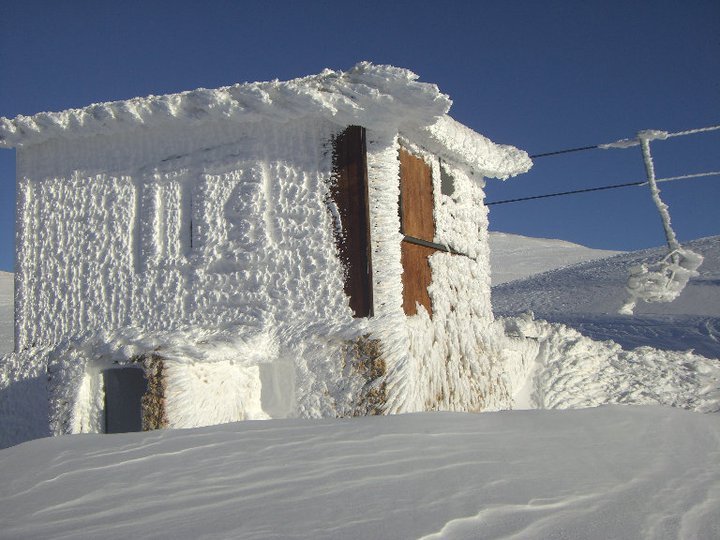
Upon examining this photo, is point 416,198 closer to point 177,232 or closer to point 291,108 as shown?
point 291,108

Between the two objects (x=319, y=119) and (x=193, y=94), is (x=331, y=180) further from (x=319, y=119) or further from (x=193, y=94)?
(x=193, y=94)

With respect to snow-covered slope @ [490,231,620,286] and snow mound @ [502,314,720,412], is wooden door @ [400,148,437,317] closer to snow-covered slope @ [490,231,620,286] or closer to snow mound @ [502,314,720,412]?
snow mound @ [502,314,720,412]

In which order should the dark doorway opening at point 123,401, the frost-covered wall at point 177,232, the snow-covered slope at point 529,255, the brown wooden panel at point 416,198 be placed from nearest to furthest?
the frost-covered wall at point 177,232 → the brown wooden panel at point 416,198 → the dark doorway opening at point 123,401 → the snow-covered slope at point 529,255

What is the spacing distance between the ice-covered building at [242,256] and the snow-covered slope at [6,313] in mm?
13437

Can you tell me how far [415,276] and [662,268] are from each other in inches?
190

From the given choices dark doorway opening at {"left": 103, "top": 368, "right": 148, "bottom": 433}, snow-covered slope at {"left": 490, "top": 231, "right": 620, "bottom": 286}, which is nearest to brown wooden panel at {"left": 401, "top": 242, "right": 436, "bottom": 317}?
dark doorway opening at {"left": 103, "top": 368, "right": 148, "bottom": 433}

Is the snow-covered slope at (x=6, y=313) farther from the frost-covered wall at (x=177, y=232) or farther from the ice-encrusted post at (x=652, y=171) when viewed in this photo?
the ice-encrusted post at (x=652, y=171)

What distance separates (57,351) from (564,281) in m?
22.3

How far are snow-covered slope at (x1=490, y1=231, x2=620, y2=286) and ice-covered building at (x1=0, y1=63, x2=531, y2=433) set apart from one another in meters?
35.2

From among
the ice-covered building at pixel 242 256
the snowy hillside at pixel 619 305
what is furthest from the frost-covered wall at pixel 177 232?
the snowy hillside at pixel 619 305

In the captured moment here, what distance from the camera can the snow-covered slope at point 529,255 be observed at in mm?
46656

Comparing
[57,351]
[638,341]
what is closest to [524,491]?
[57,351]

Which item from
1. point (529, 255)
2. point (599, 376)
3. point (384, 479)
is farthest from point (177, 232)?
point (529, 255)

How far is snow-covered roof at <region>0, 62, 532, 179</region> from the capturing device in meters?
7.21
